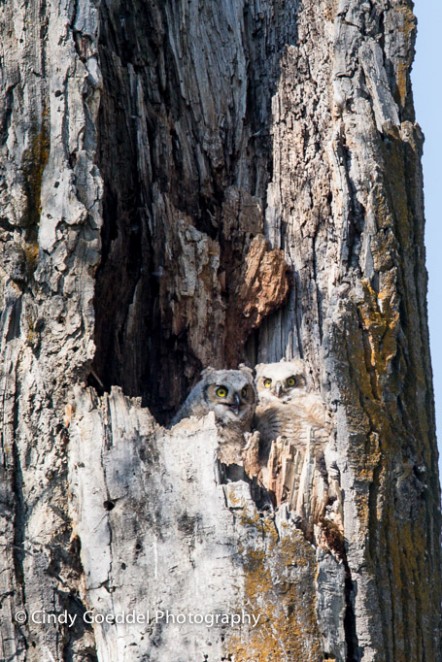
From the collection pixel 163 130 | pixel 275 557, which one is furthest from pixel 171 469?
pixel 163 130

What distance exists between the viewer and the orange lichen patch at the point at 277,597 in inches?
143

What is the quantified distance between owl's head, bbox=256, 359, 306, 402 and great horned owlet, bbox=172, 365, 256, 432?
0.09 meters

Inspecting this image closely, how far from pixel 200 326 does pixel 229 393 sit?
0.34 metres

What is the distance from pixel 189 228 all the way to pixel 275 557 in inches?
76.4

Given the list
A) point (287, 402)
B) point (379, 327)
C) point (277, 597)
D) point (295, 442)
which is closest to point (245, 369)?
point (287, 402)

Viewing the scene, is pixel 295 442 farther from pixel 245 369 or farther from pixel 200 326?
pixel 200 326

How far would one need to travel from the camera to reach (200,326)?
5176 mm

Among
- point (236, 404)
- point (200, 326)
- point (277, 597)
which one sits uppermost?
point (200, 326)

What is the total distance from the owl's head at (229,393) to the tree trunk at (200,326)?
0.59 ft

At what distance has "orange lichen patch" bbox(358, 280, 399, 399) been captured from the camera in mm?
4098

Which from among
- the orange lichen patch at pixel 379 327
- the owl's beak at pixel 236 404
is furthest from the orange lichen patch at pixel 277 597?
the owl's beak at pixel 236 404

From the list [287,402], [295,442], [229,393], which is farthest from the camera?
[287,402]

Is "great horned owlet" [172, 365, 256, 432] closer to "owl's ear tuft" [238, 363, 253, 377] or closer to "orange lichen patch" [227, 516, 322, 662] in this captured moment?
"owl's ear tuft" [238, 363, 253, 377]

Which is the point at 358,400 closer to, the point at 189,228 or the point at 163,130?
the point at 189,228
